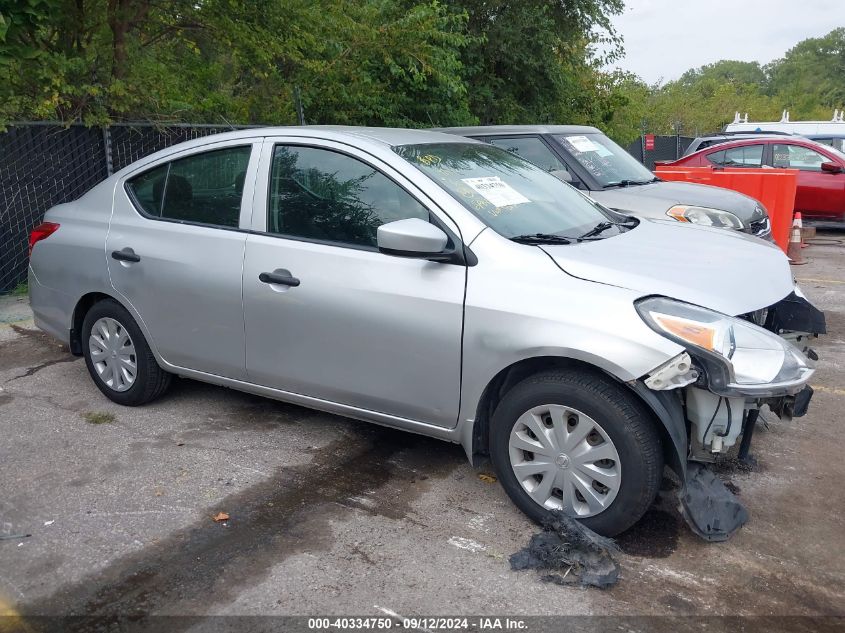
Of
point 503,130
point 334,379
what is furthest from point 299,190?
point 503,130

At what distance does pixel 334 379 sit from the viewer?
4.11m

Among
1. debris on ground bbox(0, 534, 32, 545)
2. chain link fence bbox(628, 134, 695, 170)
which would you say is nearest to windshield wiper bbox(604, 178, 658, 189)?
debris on ground bbox(0, 534, 32, 545)

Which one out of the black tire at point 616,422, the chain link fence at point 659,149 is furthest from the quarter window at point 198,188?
the chain link fence at point 659,149

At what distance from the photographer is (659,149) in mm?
27875

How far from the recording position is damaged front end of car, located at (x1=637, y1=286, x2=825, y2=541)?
324cm

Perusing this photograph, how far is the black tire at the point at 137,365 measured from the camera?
4.94 m

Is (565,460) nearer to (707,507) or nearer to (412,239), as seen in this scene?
(707,507)

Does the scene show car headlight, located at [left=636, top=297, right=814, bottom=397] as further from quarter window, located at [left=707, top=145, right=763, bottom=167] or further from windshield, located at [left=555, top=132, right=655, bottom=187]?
quarter window, located at [left=707, top=145, right=763, bottom=167]

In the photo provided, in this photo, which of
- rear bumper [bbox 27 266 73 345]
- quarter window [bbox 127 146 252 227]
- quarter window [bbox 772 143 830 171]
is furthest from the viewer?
quarter window [bbox 772 143 830 171]

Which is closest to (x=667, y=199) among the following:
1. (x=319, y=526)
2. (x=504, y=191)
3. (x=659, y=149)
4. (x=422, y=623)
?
(x=504, y=191)

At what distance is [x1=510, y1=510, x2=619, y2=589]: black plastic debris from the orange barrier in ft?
25.1

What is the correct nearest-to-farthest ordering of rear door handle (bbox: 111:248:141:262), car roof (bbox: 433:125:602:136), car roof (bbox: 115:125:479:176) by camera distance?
1. car roof (bbox: 115:125:479:176)
2. rear door handle (bbox: 111:248:141:262)
3. car roof (bbox: 433:125:602:136)

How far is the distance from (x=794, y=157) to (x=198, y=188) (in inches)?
464

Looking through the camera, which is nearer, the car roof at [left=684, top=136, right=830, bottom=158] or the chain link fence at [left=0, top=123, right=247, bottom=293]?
the chain link fence at [left=0, top=123, right=247, bottom=293]
